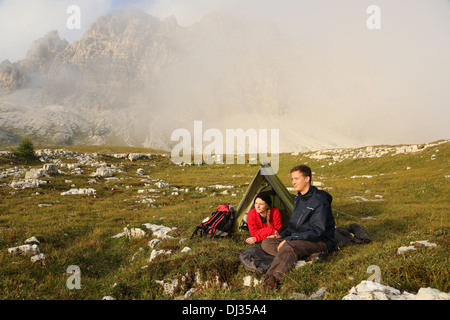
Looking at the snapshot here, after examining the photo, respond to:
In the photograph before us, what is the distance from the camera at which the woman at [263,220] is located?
7.98 meters

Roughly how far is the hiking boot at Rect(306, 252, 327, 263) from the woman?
196 centimetres

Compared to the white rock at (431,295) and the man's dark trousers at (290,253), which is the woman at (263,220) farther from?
the white rock at (431,295)

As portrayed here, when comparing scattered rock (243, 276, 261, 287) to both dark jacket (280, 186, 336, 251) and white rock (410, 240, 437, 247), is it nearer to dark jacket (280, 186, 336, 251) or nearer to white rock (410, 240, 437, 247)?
dark jacket (280, 186, 336, 251)

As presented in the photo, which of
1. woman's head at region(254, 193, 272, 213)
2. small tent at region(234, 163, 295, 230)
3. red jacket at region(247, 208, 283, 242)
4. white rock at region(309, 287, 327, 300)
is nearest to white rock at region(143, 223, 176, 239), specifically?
small tent at region(234, 163, 295, 230)

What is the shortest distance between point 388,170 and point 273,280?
110 ft

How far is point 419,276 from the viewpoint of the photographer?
4.29 meters

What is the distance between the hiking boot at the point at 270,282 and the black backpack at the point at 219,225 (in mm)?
4073

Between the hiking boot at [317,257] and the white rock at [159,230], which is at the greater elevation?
the hiking boot at [317,257]

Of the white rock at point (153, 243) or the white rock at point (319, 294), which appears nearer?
the white rock at point (319, 294)

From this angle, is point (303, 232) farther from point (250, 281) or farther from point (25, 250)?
point (25, 250)

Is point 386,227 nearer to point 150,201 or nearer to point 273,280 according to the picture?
point 273,280

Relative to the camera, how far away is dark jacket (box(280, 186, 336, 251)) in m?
6.08

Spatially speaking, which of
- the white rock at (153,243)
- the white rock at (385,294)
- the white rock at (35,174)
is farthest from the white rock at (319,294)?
the white rock at (35,174)
